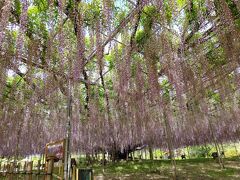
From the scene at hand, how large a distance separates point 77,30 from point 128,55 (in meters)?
1.68

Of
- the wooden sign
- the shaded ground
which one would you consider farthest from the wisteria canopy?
the shaded ground

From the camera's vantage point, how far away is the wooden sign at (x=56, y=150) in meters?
4.96

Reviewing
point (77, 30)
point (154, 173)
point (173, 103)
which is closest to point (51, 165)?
point (77, 30)

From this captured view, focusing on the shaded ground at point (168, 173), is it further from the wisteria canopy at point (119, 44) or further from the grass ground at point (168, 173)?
the wisteria canopy at point (119, 44)

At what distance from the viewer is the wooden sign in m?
4.96

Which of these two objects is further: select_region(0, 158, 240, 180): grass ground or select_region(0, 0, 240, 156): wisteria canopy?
select_region(0, 158, 240, 180): grass ground

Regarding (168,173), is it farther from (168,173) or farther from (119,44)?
(119,44)

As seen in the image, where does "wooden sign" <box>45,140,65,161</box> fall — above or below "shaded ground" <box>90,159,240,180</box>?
above

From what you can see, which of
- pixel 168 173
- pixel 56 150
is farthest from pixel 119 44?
pixel 168 173

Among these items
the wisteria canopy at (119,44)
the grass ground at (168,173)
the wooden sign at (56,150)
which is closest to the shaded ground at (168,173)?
the grass ground at (168,173)

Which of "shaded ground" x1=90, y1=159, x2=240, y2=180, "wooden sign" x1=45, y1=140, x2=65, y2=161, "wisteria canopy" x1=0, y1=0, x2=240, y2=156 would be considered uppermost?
"wisteria canopy" x1=0, y1=0, x2=240, y2=156

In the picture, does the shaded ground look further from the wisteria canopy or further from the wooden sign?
the wooden sign

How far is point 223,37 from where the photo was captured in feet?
17.7

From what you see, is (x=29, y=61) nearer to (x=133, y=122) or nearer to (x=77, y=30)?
(x=77, y=30)
